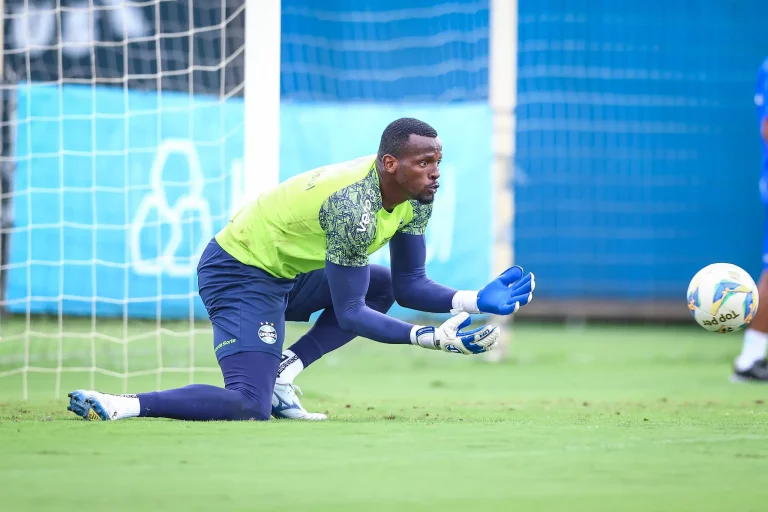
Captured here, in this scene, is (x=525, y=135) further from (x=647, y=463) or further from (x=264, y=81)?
(x=647, y=463)

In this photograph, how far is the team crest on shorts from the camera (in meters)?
5.27

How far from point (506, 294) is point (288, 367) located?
45.7 inches

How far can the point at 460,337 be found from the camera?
4.75m

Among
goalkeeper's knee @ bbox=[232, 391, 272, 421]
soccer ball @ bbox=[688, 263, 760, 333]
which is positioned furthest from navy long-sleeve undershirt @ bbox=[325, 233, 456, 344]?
→ soccer ball @ bbox=[688, 263, 760, 333]

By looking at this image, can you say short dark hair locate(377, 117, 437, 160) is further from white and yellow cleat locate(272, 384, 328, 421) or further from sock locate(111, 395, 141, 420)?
sock locate(111, 395, 141, 420)

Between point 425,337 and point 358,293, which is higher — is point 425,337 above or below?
below

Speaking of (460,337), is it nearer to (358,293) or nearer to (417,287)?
(358,293)

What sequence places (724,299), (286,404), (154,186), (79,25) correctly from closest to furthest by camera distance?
(286,404)
(724,299)
(154,186)
(79,25)

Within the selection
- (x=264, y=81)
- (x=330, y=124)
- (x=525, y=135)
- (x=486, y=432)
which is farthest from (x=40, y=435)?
(x=525, y=135)

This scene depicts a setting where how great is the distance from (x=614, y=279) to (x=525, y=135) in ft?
6.54

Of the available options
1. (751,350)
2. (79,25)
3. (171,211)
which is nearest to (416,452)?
(751,350)

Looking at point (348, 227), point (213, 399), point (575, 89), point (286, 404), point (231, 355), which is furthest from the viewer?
point (575, 89)

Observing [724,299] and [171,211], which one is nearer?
[724,299]

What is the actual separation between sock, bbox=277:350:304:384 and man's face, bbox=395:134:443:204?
1.10m
